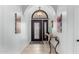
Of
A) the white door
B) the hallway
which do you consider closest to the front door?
the hallway

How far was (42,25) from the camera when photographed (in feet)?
36.5

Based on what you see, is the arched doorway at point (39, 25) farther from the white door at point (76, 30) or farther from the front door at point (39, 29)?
the white door at point (76, 30)

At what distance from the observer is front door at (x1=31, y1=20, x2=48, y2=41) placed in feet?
34.6

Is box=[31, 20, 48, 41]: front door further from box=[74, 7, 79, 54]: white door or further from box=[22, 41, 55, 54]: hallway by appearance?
box=[74, 7, 79, 54]: white door

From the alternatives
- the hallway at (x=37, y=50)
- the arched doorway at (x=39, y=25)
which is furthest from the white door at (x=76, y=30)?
the arched doorway at (x=39, y=25)

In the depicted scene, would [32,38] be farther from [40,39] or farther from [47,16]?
[47,16]

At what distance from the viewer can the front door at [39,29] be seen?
10.5 metres

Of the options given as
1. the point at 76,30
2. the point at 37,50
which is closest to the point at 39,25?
the point at 37,50
